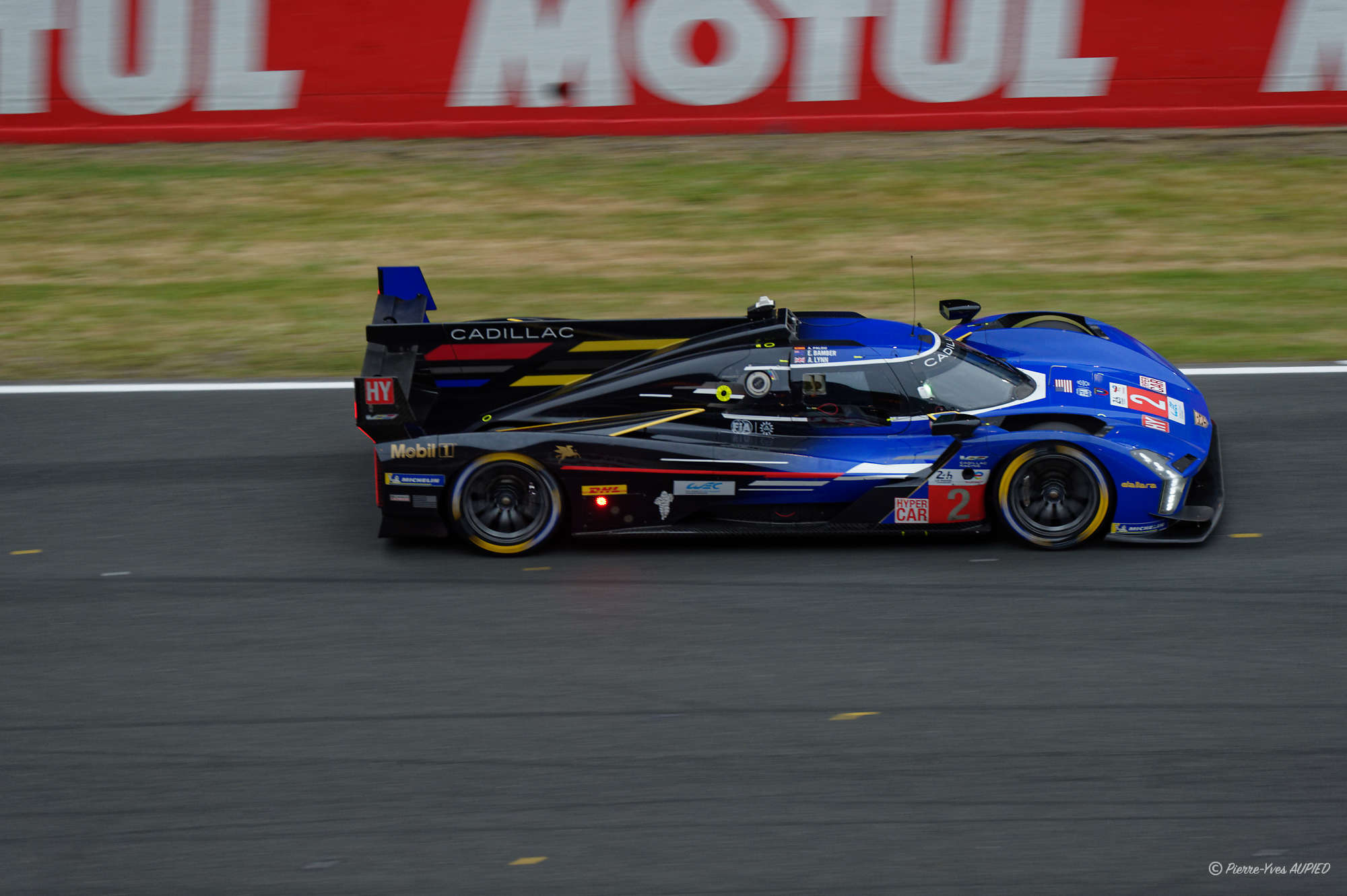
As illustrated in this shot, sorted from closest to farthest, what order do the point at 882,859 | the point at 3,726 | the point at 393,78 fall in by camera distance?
the point at 882,859
the point at 3,726
the point at 393,78

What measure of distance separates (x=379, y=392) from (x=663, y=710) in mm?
2434

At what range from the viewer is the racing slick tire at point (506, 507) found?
6516 millimetres

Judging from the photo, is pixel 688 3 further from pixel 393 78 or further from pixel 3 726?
pixel 3 726

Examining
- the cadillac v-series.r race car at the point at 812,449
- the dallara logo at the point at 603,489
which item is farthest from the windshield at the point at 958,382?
the dallara logo at the point at 603,489

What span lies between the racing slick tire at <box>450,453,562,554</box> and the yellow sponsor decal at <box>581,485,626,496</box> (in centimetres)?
14

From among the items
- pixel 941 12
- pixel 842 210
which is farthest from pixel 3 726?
pixel 941 12

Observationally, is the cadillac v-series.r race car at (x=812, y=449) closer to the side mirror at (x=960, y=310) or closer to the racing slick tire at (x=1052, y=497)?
the racing slick tire at (x=1052, y=497)

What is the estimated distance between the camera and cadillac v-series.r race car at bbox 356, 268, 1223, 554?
6301 mm

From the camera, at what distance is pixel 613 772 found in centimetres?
477

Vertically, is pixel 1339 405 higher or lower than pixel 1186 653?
higher

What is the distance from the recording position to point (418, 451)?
6.50 metres

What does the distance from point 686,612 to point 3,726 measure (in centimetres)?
286

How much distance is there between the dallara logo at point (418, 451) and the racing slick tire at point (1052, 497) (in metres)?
2.68

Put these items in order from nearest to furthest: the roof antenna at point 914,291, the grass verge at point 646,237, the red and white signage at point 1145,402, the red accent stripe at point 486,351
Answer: the red and white signage at point 1145,402 → the red accent stripe at point 486,351 → the roof antenna at point 914,291 → the grass verge at point 646,237
